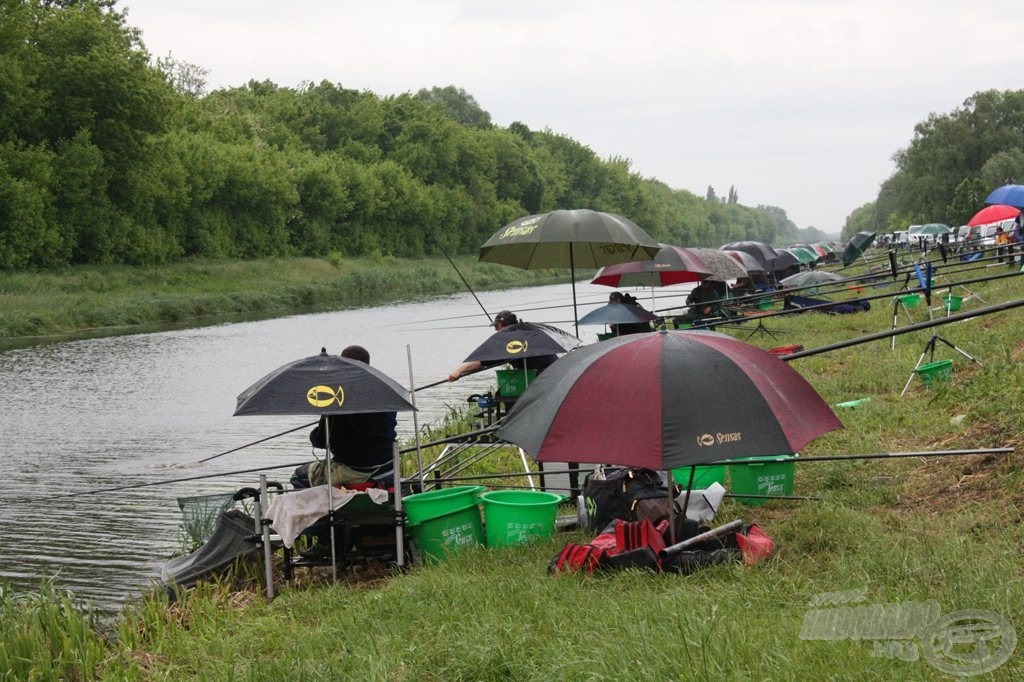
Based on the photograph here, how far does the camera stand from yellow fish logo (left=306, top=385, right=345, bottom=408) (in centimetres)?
759

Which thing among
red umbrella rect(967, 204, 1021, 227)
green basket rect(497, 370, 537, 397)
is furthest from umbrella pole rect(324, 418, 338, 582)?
red umbrella rect(967, 204, 1021, 227)

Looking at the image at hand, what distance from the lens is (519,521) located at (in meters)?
7.60

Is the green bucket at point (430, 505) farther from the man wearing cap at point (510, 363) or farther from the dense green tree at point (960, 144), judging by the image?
the dense green tree at point (960, 144)

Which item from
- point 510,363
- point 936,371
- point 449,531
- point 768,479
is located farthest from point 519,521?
point 936,371

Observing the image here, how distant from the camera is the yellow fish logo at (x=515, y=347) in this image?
1080 cm

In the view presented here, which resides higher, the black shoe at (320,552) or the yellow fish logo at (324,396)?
the yellow fish logo at (324,396)

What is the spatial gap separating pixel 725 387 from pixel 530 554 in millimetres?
1972

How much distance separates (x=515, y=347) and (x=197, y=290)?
39.4 metres

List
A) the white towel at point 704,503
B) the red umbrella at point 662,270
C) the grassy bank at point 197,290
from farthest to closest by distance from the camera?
the grassy bank at point 197,290 → the red umbrella at point 662,270 → the white towel at point 704,503

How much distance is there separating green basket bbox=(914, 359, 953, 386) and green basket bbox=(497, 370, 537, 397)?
159 inches

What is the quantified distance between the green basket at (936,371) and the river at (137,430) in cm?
555

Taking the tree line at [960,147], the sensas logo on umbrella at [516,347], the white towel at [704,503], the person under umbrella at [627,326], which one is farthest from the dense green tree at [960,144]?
the white towel at [704,503]

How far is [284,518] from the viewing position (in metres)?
7.80

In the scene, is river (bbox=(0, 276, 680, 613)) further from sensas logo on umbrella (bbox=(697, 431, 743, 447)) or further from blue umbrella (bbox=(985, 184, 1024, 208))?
blue umbrella (bbox=(985, 184, 1024, 208))
